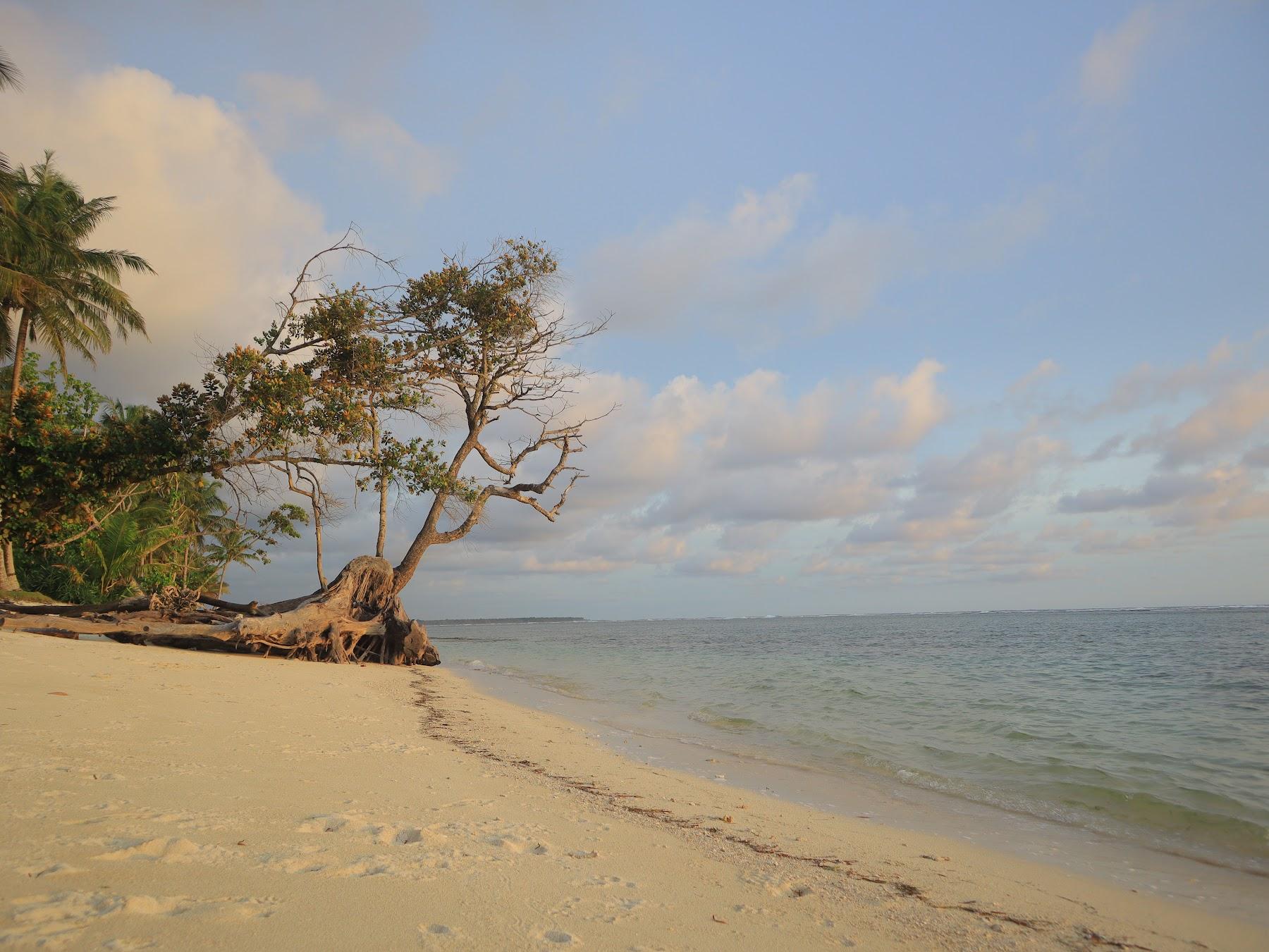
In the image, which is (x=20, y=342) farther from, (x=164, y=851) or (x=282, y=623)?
(x=164, y=851)

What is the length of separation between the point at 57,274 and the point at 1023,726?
30794 millimetres

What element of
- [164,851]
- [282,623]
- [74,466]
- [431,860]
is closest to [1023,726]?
[431,860]

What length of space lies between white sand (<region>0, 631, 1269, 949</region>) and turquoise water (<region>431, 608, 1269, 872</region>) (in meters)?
2.55

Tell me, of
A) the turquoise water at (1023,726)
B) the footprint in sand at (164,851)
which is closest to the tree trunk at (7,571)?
the turquoise water at (1023,726)

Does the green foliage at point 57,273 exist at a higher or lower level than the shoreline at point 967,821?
higher

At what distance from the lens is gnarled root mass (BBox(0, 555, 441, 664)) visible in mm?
14531

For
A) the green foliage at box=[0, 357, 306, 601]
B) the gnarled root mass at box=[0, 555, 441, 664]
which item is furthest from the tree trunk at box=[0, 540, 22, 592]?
the gnarled root mass at box=[0, 555, 441, 664]

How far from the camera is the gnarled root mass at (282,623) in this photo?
14.5m

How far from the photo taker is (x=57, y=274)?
2375 cm

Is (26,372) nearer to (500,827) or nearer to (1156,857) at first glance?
(500,827)

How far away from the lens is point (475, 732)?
323 inches

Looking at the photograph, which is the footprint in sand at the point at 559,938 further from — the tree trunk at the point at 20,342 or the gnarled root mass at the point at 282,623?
the tree trunk at the point at 20,342

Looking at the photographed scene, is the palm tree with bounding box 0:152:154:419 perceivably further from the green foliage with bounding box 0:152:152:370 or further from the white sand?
the white sand

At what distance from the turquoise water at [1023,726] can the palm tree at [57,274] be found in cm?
1815
